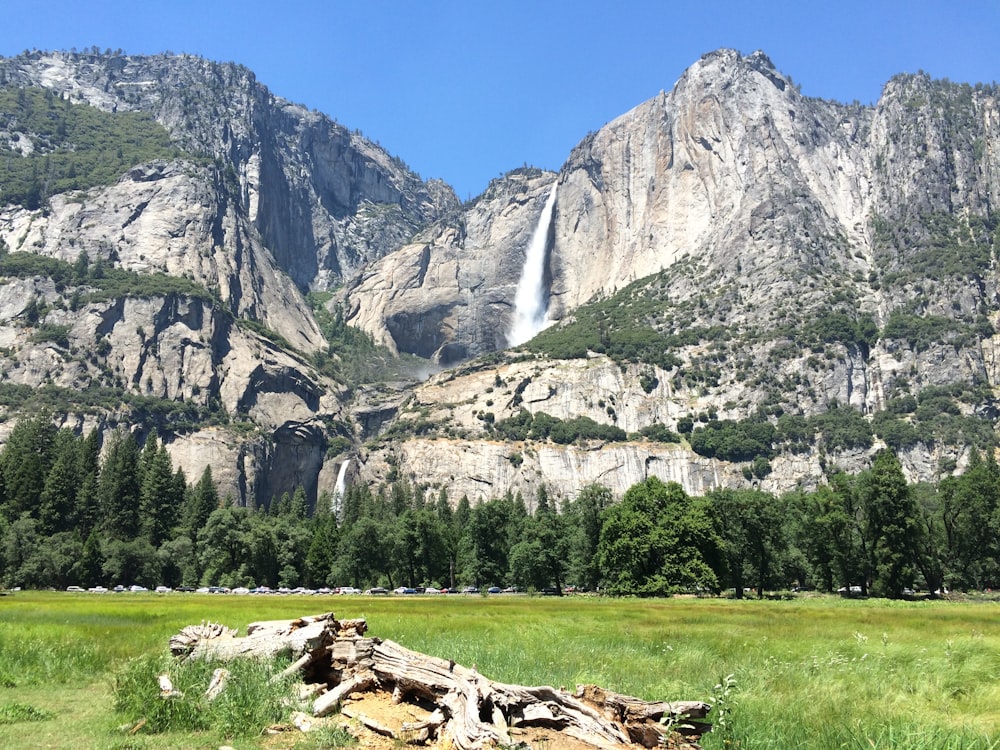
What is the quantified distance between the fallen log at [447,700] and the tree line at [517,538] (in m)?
59.0

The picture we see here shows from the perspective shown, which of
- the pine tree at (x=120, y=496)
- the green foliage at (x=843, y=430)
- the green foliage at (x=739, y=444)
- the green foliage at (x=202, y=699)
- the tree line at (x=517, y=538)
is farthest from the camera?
the green foliage at (x=739, y=444)

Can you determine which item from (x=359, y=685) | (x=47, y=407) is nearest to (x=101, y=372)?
(x=47, y=407)

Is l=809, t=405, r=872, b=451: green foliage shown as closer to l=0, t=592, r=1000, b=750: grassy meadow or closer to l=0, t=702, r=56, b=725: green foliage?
l=0, t=592, r=1000, b=750: grassy meadow

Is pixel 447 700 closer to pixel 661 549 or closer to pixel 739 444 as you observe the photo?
pixel 661 549

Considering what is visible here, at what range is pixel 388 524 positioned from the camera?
380 feet

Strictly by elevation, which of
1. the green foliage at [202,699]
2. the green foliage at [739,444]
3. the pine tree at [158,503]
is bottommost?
the green foliage at [202,699]

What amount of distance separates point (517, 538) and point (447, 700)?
312ft

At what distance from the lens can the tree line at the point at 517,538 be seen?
74812 mm

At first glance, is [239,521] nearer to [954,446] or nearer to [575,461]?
[575,461]

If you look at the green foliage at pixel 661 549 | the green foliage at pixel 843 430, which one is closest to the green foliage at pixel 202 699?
the green foliage at pixel 661 549

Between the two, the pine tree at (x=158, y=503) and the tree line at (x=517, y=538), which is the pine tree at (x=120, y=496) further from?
the pine tree at (x=158, y=503)

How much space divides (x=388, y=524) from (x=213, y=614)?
74872 mm

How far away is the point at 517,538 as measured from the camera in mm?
107000

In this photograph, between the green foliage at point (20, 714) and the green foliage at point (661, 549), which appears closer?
the green foliage at point (20, 714)
